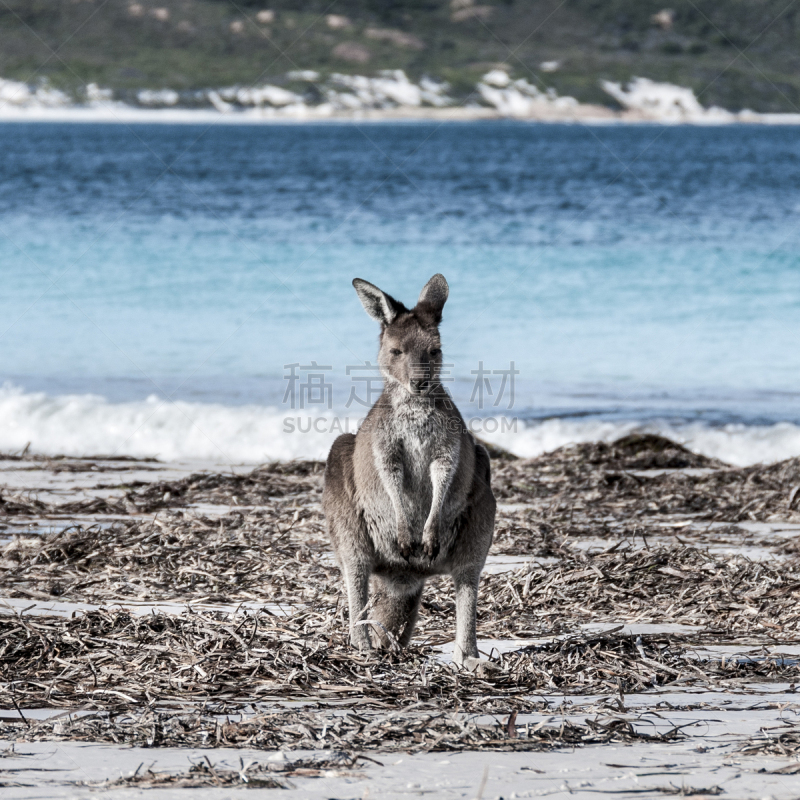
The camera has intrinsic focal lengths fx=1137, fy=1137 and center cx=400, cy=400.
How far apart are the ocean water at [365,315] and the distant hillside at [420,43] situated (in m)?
56.5

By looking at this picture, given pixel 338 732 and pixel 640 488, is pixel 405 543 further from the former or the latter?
pixel 640 488

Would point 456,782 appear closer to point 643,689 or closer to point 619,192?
point 643,689

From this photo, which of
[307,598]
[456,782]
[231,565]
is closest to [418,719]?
[456,782]

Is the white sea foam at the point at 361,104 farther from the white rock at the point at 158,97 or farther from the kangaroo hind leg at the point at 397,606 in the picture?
the kangaroo hind leg at the point at 397,606

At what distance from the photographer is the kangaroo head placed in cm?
387

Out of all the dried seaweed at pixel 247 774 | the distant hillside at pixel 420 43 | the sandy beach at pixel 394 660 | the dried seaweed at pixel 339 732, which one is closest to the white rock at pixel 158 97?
the distant hillside at pixel 420 43

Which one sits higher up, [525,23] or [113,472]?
[525,23]

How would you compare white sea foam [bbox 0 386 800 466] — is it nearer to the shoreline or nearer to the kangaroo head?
the kangaroo head

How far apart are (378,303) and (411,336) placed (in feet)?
0.57

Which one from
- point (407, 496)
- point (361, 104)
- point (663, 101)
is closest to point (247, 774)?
point (407, 496)

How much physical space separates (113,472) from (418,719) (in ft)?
17.8

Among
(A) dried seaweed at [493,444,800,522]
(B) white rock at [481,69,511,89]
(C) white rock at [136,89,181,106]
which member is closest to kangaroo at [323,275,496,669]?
(A) dried seaweed at [493,444,800,522]

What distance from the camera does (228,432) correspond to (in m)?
9.50

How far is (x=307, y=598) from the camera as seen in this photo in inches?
181
